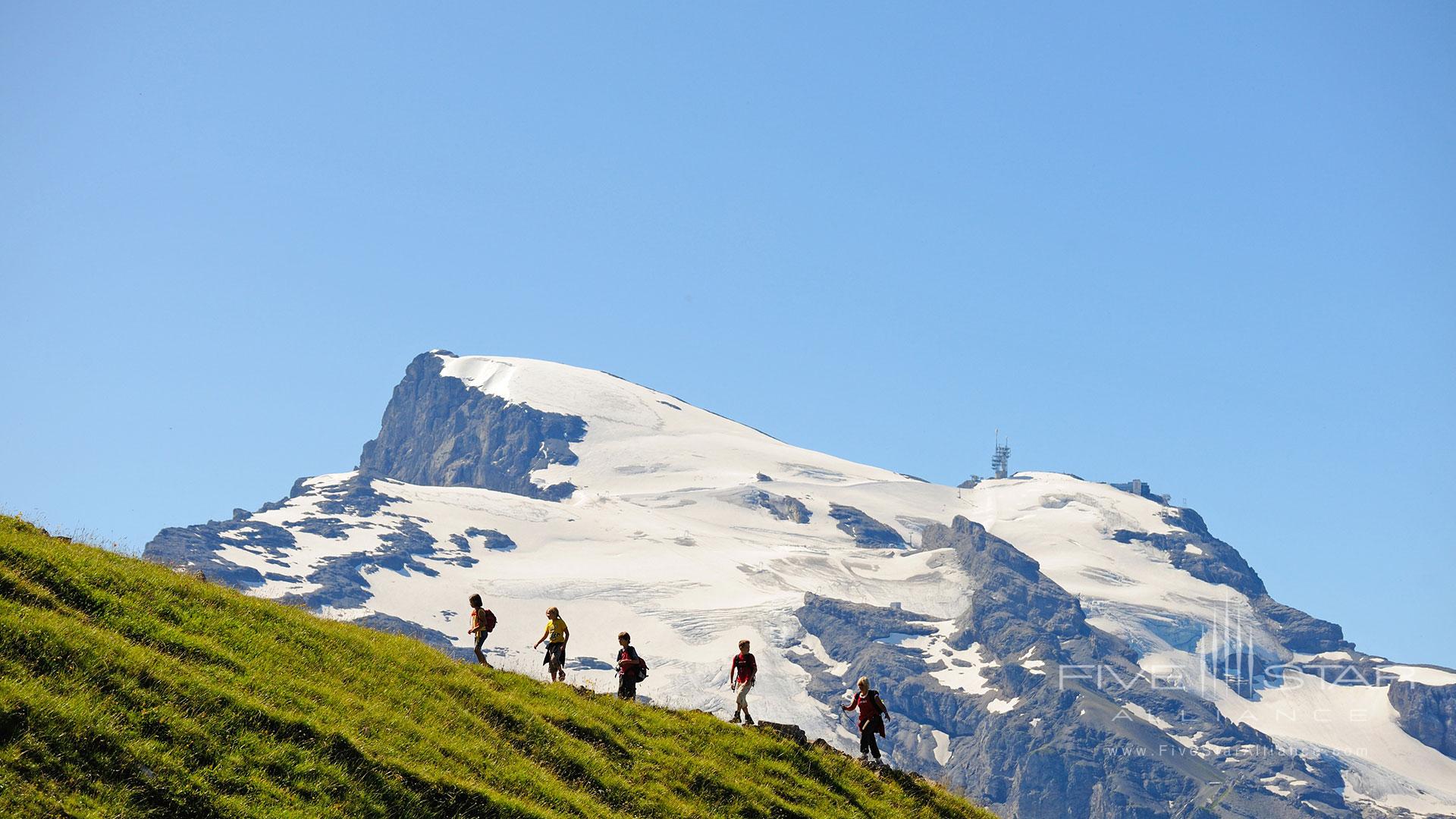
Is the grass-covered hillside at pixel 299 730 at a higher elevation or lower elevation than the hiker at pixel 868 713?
lower

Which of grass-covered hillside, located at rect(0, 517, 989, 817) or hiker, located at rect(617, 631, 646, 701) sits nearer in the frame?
grass-covered hillside, located at rect(0, 517, 989, 817)

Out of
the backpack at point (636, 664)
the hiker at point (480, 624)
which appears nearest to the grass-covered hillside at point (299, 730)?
the backpack at point (636, 664)

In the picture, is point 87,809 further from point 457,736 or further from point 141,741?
point 457,736

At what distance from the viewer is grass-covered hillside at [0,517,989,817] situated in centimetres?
2381

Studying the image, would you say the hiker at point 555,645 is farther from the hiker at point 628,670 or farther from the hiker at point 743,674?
the hiker at point 743,674

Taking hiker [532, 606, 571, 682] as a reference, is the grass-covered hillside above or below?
below

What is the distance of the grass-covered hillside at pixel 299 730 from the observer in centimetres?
2381

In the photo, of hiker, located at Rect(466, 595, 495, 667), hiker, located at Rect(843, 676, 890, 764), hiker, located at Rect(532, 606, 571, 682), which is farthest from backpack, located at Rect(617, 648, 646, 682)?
hiker, located at Rect(843, 676, 890, 764)

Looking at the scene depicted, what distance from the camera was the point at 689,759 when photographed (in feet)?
114

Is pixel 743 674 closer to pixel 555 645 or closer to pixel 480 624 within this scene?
pixel 555 645

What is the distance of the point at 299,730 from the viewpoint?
27.4 m

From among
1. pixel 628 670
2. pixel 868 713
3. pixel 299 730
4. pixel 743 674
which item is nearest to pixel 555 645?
pixel 628 670

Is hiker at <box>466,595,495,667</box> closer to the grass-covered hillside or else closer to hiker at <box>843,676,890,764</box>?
the grass-covered hillside

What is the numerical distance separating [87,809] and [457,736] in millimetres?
9645
